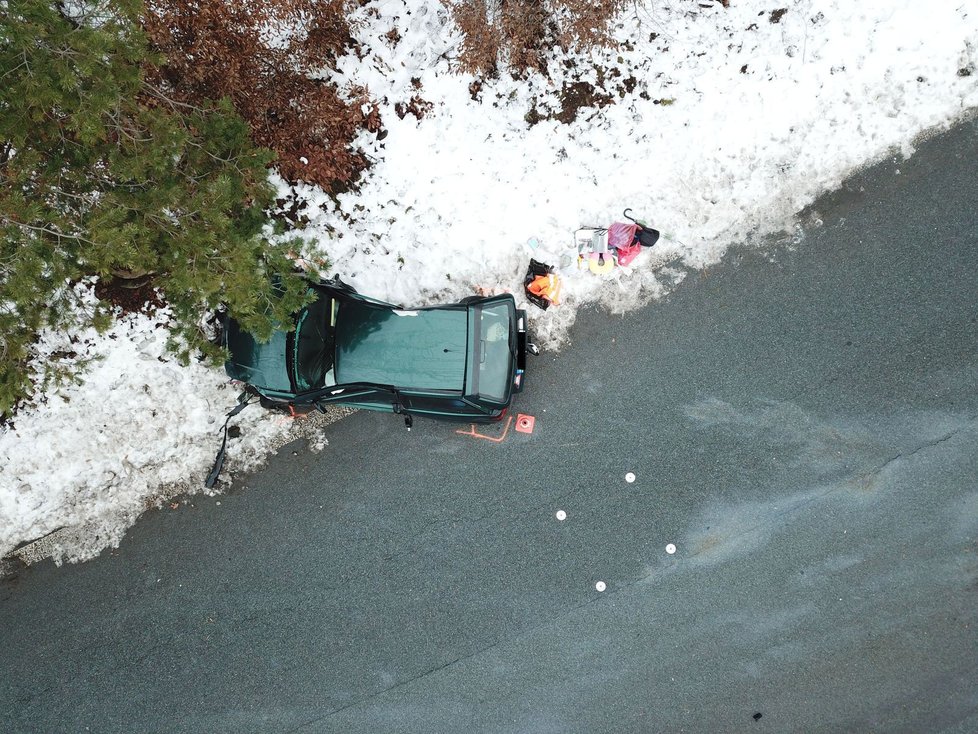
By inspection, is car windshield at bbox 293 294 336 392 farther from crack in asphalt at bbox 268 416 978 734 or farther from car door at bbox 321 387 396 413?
crack in asphalt at bbox 268 416 978 734

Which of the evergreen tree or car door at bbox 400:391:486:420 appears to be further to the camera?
car door at bbox 400:391:486:420

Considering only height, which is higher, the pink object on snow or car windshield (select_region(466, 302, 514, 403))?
the pink object on snow

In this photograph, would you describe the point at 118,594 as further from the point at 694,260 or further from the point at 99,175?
the point at 694,260

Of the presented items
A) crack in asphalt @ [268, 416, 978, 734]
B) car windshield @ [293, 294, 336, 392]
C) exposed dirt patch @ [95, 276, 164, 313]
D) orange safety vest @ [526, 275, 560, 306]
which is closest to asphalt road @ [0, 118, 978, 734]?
crack in asphalt @ [268, 416, 978, 734]

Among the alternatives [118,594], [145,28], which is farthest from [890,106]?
[118,594]

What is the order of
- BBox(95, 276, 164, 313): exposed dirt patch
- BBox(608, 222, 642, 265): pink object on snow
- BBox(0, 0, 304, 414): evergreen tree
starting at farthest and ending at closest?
BBox(95, 276, 164, 313): exposed dirt patch < BBox(608, 222, 642, 265): pink object on snow < BBox(0, 0, 304, 414): evergreen tree

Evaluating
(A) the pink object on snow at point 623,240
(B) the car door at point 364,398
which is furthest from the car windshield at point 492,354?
(A) the pink object on snow at point 623,240

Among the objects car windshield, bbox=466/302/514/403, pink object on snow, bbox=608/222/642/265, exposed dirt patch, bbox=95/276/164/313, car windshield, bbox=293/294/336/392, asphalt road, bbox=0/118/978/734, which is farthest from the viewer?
exposed dirt patch, bbox=95/276/164/313
